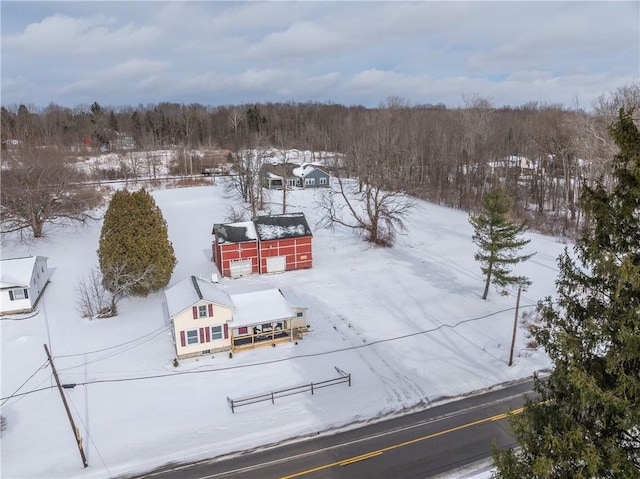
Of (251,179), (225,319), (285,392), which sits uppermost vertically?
(251,179)

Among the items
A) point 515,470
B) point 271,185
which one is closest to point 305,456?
point 515,470

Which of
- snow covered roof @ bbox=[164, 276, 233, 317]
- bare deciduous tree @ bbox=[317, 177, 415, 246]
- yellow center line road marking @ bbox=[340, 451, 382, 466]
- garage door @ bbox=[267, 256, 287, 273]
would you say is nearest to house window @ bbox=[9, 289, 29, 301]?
snow covered roof @ bbox=[164, 276, 233, 317]

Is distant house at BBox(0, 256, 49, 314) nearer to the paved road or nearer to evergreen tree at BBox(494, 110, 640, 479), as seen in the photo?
the paved road

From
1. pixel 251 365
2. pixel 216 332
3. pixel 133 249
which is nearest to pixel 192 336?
pixel 216 332

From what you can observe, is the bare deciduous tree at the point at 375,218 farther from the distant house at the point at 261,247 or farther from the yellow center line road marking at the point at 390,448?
the yellow center line road marking at the point at 390,448

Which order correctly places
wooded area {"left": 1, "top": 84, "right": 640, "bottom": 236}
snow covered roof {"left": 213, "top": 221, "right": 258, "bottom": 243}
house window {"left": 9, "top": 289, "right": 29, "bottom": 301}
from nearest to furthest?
house window {"left": 9, "top": 289, "right": 29, "bottom": 301} → snow covered roof {"left": 213, "top": 221, "right": 258, "bottom": 243} → wooded area {"left": 1, "top": 84, "right": 640, "bottom": 236}

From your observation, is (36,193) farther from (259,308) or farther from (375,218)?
(375,218)

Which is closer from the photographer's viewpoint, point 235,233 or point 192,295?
point 192,295

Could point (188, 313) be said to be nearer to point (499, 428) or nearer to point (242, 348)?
point (242, 348)
